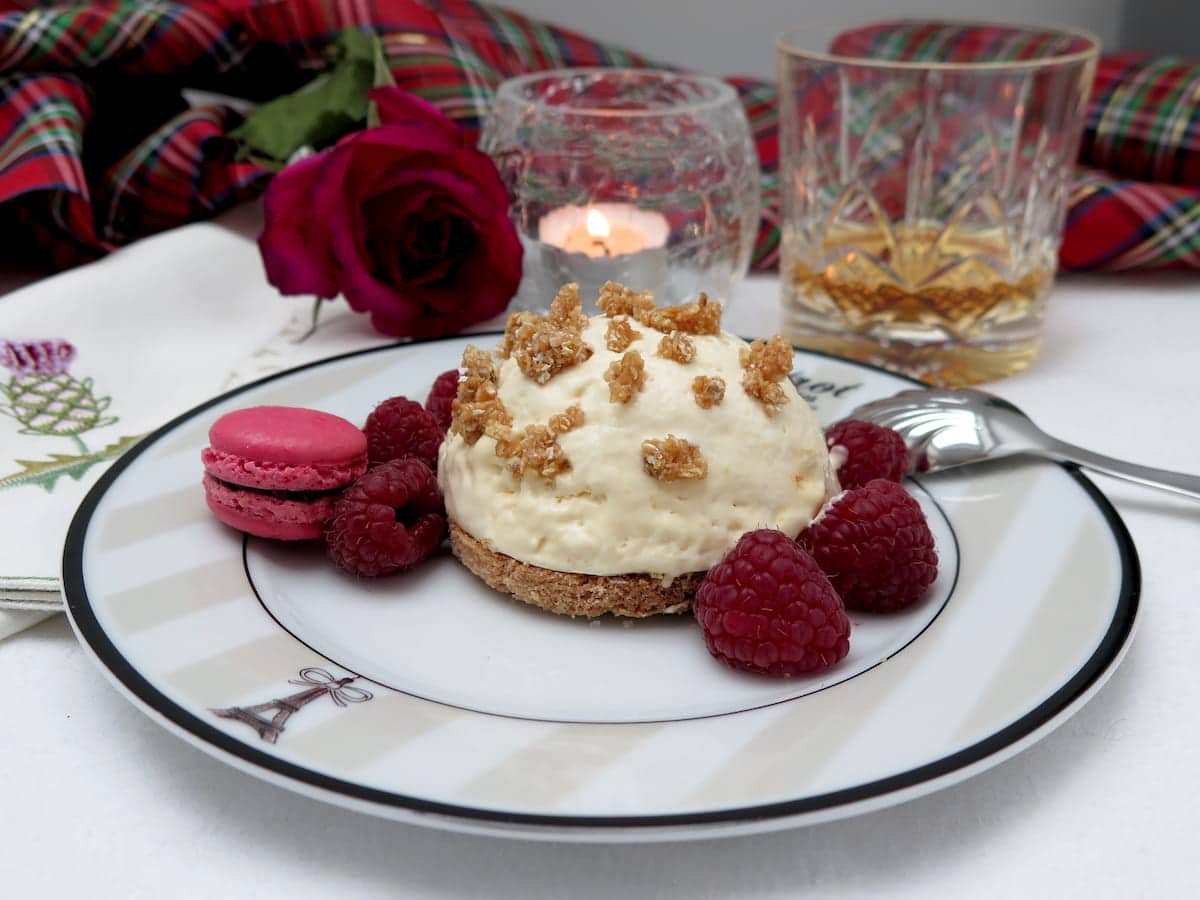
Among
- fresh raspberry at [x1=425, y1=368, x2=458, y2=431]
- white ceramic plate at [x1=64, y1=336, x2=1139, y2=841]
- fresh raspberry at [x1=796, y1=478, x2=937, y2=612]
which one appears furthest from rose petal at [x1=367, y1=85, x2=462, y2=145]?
fresh raspberry at [x1=796, y1=478, x2=937, y2=612]

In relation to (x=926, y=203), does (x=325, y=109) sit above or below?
above

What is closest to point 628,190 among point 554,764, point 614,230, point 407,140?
point 614,230

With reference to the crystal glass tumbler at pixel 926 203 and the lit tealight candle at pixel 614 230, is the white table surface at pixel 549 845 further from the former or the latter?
the lit tealight candle at pixel 614 230

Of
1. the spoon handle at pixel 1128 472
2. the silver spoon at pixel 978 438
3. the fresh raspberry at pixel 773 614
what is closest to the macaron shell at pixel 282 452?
the fresh raspberry at pixel 773 614

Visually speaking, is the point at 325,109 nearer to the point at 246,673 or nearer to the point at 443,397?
the point at 443,397

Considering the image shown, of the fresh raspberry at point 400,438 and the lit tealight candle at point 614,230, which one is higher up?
the lit tealight candle at point 614,230

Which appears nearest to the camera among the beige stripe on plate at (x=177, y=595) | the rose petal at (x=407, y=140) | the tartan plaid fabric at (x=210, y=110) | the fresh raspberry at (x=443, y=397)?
the beige stripe on plate at (x=177, y=595)

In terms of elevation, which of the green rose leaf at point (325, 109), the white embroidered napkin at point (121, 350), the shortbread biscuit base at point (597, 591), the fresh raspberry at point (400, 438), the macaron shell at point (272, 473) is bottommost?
the white embroidered napkin at point (121, 350)
